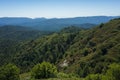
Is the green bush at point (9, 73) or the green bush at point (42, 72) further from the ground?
the green bush at point (9, 73)

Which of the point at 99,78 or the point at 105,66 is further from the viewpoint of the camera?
the point at 105,66

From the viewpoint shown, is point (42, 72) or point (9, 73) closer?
point (9, 73)

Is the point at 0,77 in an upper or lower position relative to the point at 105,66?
upper

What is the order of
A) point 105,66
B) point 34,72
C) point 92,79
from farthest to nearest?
1. point 105,66
2. point 34,72
3. point 92,79

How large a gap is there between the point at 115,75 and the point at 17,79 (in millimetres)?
31169

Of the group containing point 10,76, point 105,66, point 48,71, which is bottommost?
point 105,66

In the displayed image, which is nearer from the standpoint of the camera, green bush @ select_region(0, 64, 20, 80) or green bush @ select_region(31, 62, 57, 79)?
green bush @ select_region(0, 64, 20, 80)

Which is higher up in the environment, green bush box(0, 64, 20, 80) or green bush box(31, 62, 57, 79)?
green bush box(0, 64, 20, 80)

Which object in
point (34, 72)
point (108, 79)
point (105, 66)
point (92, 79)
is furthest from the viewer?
point (105, 66)

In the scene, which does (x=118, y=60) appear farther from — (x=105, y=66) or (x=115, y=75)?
(x=115, y=75)

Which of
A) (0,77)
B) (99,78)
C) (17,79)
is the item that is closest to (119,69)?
(99,78)

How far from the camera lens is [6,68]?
69.2 m

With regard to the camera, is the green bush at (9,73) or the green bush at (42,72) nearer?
the green bush at (9,73)

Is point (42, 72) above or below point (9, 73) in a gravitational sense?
below
